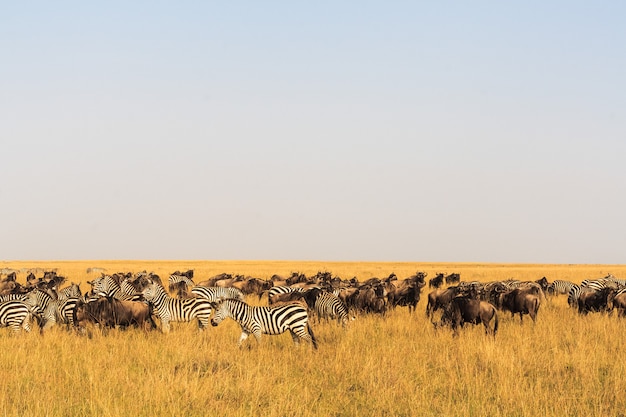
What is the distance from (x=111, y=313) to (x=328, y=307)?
6.59 metres

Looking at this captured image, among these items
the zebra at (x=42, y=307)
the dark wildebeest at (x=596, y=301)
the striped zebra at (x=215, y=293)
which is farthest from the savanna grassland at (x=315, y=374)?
the striped zebra at (x=215, y=293)

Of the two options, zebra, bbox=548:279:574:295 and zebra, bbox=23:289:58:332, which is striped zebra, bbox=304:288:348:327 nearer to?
zebra, bbox=23:289:58:332

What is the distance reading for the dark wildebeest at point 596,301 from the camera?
23750 mm

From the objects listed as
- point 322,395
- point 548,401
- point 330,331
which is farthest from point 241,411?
point 330,331

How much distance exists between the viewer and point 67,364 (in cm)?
1283

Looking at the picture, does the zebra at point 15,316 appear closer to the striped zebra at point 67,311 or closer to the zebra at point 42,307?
the zebra at point 42,307

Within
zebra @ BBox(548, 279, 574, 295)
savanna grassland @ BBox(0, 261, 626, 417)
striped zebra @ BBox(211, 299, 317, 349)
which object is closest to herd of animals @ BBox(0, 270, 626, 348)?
striped zebra @ BBox(211, 299, 317, 349)

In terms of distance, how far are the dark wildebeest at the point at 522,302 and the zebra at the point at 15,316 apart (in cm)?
1530

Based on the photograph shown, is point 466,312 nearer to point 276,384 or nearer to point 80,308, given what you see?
point 276,384

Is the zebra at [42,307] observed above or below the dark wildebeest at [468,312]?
below

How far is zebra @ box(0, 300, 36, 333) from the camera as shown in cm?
1662

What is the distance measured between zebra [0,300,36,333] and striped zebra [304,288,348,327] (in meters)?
8.51

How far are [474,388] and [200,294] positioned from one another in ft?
53.3

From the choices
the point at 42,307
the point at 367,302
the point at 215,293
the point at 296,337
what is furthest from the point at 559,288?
the point at 42,307
